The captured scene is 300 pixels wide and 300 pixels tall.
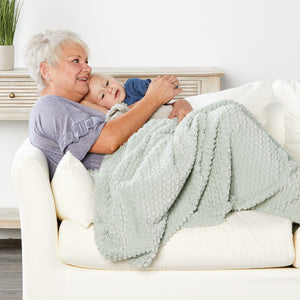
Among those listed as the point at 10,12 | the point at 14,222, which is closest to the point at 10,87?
the point at 10,12

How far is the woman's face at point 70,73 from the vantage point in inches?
93.0

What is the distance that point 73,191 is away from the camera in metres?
1.99

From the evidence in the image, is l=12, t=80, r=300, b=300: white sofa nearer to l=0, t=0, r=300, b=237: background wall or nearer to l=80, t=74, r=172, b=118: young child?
l=80, t=74, r=172, b=118: young child

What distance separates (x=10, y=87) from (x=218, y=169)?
1410mm

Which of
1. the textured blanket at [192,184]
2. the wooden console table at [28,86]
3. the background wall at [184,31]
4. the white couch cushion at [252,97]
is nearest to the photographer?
the textured blanket at [192,184]

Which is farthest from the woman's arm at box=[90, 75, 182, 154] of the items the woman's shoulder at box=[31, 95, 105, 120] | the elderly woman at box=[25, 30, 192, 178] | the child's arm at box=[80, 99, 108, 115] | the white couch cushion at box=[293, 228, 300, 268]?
the white couch cushion at box=[293, 228, 300, 268]

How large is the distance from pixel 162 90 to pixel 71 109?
1.24 feet

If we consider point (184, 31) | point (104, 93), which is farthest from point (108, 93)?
point (184, 31)

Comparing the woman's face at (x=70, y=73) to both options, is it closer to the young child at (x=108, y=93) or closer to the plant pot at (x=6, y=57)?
the young child at (x=108, y=93)

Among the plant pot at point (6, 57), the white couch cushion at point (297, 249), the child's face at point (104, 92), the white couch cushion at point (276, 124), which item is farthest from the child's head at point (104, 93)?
the white couch cushion at point (297, 249)

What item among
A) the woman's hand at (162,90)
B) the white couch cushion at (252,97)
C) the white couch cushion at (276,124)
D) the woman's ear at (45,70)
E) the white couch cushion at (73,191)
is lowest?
the white couch cushion at (73,191)

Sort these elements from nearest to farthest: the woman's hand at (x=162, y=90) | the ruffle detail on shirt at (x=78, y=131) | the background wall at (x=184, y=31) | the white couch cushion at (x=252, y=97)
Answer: the ruffle detail on shirt at (x=78, y=131), the woman's hand at (x=162, y=90), the white couch cushion at (x=252, y=97), the background wall at (x=184, y=31)

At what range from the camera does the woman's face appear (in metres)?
2.36

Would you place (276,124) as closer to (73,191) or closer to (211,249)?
(211,249)
